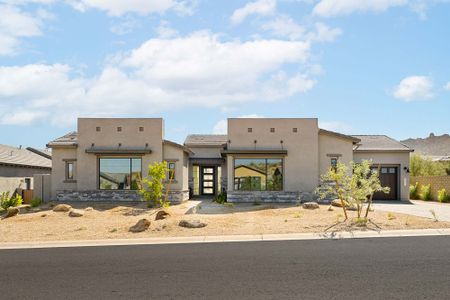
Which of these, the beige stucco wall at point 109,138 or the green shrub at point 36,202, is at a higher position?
the beige stucco wall at point 109,138

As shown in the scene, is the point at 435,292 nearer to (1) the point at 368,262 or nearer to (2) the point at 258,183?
(1) the point at 368,262

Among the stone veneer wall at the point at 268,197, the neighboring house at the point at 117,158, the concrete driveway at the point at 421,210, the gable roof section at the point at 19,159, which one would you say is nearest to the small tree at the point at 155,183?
the neighboring house at the point at 117,158

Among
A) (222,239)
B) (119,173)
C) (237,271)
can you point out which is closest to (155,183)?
(119,173)

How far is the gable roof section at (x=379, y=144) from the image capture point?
28.0m

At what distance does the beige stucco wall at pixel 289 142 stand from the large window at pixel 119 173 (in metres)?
5.88

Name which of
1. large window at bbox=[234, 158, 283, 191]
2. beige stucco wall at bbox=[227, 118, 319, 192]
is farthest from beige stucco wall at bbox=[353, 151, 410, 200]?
large window at bbox=[234, 158, 283, 191]

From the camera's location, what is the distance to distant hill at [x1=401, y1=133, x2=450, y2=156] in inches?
2774

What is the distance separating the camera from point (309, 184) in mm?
24531

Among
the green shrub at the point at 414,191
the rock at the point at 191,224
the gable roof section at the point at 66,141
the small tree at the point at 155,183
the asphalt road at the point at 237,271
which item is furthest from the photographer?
the green shrub at the point at 414,191

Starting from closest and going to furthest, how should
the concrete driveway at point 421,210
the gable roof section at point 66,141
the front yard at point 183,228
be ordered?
the front yard at point 183,228, the concrete driveway at point 421,210, the gable roof section at point 66,141

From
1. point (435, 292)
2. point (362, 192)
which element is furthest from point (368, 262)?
point (362, 192)

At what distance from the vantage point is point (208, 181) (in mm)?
32094

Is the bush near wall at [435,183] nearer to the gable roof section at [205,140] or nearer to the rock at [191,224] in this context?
the gable roof section at [205,140]

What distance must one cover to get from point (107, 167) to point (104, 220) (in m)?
8.22
